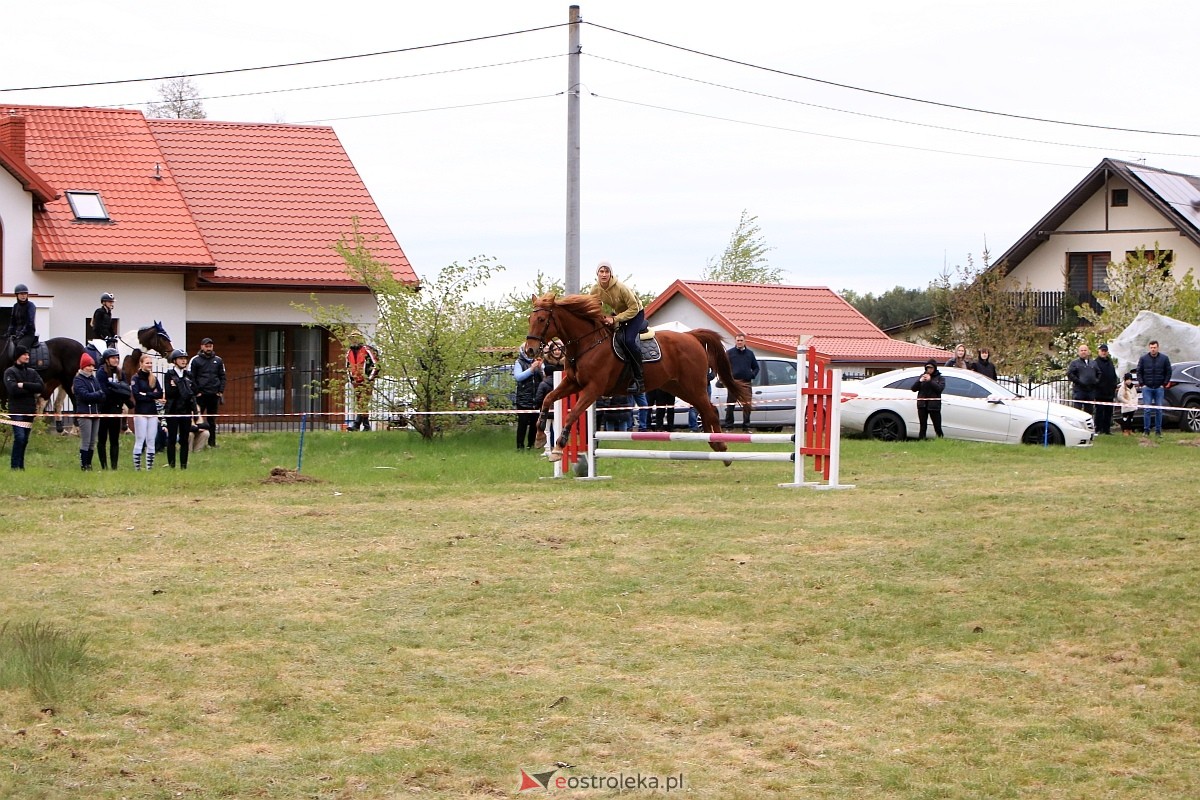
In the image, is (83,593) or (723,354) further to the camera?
(723,354)

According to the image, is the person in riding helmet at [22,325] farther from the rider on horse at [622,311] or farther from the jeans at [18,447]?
the rider on horse at [622,311]

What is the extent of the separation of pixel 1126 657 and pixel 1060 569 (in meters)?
2.14

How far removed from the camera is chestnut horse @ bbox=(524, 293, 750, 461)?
1669 cm

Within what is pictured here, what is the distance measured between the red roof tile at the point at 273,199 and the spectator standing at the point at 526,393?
1052 cm

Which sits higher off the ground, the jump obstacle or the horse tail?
the horse tail

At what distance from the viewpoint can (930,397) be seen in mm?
24172

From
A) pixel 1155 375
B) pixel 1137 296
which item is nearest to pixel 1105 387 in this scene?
pixel 1155 375

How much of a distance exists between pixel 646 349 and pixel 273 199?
20.9 metres

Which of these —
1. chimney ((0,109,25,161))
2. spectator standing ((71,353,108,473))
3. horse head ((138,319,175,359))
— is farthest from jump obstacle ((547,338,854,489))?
chimney ((0,109,25,161))

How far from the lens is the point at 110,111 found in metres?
36.5

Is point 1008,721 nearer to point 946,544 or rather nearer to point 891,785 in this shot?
point 891,785

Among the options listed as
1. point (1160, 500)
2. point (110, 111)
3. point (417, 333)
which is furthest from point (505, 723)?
point (110, 111)

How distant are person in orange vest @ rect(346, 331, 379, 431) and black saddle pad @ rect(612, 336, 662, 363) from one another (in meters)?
8.21

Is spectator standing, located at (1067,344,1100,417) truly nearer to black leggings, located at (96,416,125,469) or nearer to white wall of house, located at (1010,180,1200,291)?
black leggings, located at (96,416,125,469)
